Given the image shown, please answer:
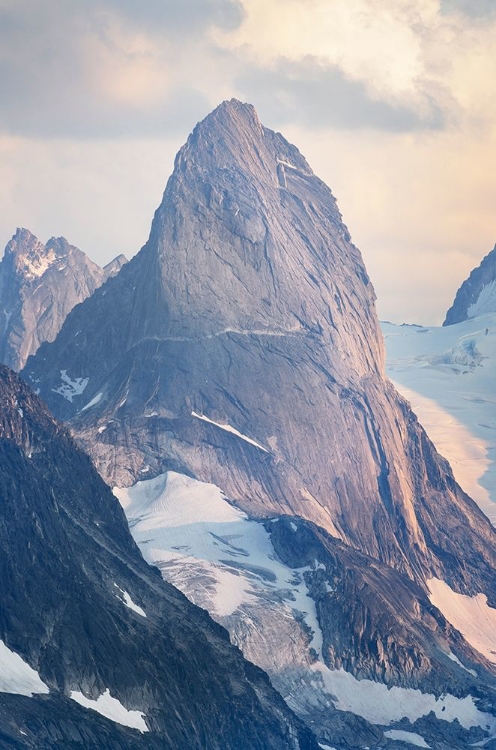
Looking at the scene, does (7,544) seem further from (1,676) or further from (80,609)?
(1,676)

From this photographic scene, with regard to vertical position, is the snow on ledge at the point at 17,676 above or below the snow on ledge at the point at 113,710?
above

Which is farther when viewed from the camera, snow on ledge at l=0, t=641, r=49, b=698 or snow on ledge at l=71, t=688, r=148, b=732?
snow on ledge at l=71, t=688, r=148, b=732

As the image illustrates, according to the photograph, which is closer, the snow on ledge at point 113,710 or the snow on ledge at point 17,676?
the snow on ledge at point 17,676

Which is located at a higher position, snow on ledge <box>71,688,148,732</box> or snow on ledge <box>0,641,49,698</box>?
snow on ledge <box>0,641,49,698</box>
